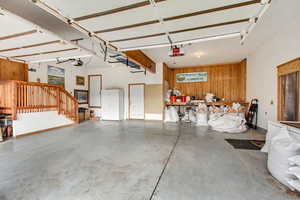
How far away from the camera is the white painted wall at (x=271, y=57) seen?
324 centimetres

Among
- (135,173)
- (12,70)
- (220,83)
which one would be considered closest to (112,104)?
(12,70)

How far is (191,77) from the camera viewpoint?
802 cm

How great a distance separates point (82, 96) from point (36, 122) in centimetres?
338

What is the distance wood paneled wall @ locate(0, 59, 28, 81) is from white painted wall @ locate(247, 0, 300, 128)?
8.45 m

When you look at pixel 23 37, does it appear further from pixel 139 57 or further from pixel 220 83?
pixel 220 83

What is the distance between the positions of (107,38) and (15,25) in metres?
1.58

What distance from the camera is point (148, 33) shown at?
2723 mm

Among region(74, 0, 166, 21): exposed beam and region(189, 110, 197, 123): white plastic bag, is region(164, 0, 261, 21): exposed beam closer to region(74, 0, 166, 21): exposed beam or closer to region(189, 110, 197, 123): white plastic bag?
region(74, 0, 166, 21): exposed beam

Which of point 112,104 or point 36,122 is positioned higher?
point 112,104

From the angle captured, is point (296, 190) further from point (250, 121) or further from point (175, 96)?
point (175, 96)

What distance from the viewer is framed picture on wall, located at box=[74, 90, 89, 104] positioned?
7.84 meters

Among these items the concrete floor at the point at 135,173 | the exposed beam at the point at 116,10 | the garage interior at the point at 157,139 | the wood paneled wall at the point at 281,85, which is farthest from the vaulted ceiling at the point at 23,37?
the wood paneled wall at the point at 281,85

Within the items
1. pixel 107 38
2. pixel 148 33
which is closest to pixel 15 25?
pixel 107 38

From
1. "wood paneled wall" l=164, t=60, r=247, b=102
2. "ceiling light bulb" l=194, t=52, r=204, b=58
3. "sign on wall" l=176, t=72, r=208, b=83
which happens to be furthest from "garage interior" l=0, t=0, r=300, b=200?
"sign on wall" l=176, t=72, r=208, b=83
